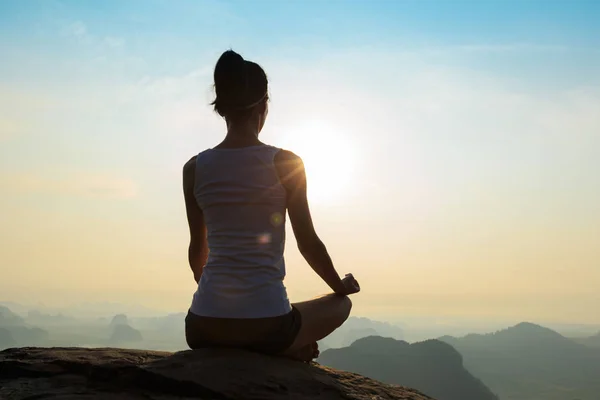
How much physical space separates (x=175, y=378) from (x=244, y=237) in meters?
1.50

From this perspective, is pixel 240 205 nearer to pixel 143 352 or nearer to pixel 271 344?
pixel 271 344

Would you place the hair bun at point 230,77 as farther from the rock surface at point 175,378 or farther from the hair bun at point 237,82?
the rock surface at point 175,378

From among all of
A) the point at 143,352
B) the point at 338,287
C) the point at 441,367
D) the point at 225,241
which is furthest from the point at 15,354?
the point at 441,367

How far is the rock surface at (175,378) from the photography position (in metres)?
4.80

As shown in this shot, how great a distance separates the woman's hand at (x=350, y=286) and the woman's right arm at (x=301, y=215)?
29 cm

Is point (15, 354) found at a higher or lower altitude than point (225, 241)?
lower

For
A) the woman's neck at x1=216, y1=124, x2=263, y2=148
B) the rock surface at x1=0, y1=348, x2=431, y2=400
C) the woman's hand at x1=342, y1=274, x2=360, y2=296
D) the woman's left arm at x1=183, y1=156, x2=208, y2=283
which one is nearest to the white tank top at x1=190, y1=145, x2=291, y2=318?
the woman's neck at x1=216, y1=124, x2=263, y2=148

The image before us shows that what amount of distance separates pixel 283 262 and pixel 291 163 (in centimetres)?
105

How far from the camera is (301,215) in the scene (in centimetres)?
550

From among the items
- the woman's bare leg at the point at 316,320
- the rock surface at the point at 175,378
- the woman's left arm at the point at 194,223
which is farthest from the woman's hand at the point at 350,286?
the woman's left arm at the point at 194,223

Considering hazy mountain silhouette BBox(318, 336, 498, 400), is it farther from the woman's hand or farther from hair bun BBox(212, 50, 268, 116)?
hair bun BBox(212, 50, 268, 116)

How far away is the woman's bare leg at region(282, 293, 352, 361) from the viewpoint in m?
5.71

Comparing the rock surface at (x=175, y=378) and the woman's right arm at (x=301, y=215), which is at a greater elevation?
the woman's right arm at (x=301, y=215)

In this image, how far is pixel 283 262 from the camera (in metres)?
5.45
